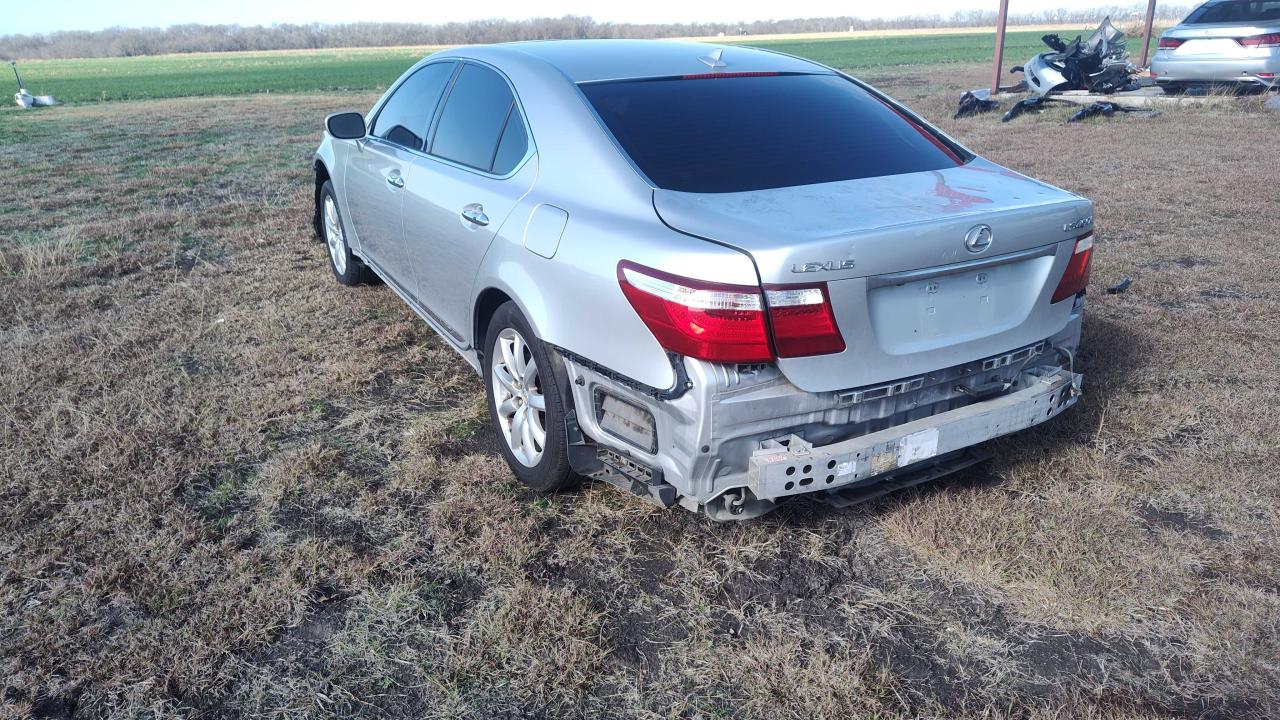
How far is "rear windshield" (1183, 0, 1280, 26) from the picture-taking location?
12.6 meters

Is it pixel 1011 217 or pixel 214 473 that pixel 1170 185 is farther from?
pixel 214 473

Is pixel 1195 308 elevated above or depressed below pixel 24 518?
below

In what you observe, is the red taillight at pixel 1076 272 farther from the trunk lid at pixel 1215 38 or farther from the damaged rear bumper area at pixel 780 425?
the trunk lid at pixel 1215 38

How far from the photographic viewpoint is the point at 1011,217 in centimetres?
259

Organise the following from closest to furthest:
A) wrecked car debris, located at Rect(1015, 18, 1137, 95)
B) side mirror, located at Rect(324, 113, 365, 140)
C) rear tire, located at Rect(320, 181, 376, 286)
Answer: side mirror, located at Rect(324, 113, 365, 140), rear tire, located at Rect(320, 181, 376, 286), wrecked car debris, located at Rect(1015, 18, 1137, 95)

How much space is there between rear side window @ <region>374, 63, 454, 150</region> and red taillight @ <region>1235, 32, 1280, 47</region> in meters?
13.4

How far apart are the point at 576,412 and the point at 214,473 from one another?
1665mm

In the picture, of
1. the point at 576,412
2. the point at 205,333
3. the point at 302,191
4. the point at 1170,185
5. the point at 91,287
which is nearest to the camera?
the point at 576,412

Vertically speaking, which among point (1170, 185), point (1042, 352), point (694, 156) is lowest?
point (1170, 185)

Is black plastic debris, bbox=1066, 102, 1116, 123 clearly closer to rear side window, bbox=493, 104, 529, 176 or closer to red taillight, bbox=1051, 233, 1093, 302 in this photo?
red taillight, bbox=1051, 233, 1093, 302

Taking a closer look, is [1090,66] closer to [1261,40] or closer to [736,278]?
[1261,40]

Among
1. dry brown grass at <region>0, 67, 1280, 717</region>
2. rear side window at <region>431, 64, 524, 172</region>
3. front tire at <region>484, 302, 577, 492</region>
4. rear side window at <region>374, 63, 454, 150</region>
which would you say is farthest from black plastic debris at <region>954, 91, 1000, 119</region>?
front tire at <region>484, 302, 577, 492</region>

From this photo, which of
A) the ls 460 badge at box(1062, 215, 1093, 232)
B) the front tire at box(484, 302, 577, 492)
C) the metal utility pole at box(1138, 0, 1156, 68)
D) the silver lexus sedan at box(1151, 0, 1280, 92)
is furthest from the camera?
the metal utility pole at box(1138, 0, 1156, 68)

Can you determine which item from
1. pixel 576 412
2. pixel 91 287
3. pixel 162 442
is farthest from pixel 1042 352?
pixel 91 287
